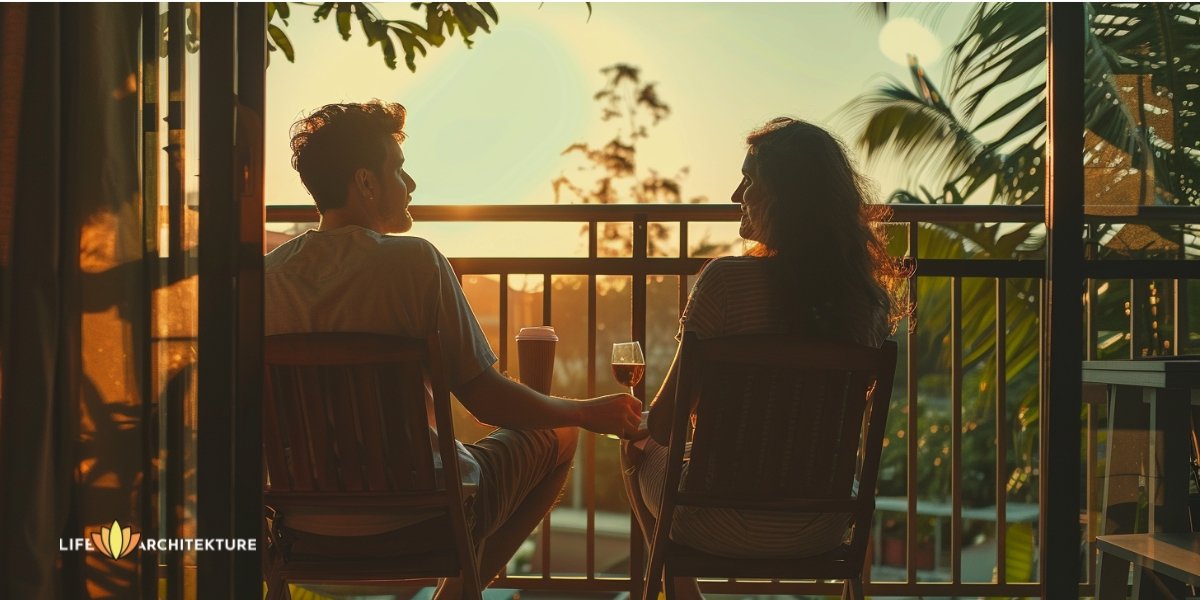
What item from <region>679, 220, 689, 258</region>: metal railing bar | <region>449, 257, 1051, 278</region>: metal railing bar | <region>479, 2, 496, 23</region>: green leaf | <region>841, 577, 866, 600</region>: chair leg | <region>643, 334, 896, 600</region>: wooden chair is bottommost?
<region>841, 577, 866, 600</region>: chair leg

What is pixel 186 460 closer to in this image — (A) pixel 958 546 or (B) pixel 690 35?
(A) pixel 958 546

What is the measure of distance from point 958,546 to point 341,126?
209 centimetres

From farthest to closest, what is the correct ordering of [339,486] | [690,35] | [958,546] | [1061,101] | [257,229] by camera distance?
[690,35] → [958,546] → [339,486] → [1061,101] → [257,229]

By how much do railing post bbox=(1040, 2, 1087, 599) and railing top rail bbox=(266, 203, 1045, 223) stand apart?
1.15 metres

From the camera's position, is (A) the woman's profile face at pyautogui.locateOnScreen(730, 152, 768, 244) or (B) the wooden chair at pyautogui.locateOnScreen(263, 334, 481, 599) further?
(A) the woman's profile face at pyautogui.locateOnScreen(730, 152, 768, 244)

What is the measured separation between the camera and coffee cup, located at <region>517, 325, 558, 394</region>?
2.04 metres

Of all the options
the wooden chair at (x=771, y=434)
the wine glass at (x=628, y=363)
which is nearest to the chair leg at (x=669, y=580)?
the wooden chair at (x=771, y=434)

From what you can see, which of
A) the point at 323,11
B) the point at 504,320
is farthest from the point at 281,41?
the point at 504,320

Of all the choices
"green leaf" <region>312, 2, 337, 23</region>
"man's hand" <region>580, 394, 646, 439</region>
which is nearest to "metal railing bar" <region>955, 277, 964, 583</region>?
"man's hand" <region>580, 394, 646, 439</region>

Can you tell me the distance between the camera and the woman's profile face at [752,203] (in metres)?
2.02

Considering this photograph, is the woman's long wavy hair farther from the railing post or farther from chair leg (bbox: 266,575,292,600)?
chair leg (bbox: 266,575,292,600)

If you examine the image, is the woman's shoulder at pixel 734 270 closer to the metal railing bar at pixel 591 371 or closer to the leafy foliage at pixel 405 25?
the metal railing bar at pixel 591 371

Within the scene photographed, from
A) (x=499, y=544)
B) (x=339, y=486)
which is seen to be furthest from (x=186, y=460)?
(x=499, y=544)

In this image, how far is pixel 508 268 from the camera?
283cm
